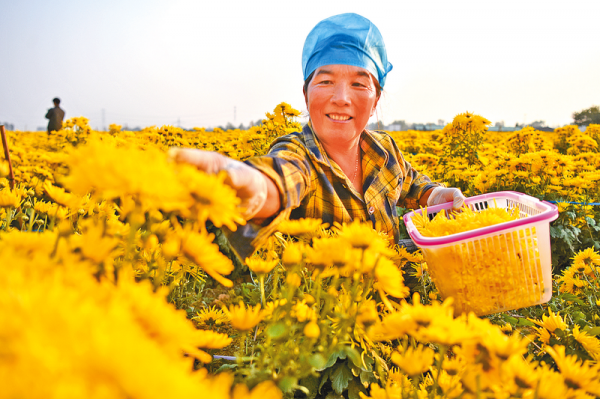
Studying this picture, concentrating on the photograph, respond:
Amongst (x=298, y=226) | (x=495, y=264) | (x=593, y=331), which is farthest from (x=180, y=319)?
(x=593, y=331)

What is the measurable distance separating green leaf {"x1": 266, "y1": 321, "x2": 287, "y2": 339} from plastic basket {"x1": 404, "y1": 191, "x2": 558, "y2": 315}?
2.34ft

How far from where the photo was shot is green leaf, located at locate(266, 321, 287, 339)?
2.67 feet

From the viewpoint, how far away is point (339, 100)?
1.93 m

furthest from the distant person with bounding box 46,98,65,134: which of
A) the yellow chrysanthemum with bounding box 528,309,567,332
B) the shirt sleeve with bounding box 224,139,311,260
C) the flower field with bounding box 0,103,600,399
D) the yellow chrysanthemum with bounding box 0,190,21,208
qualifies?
the yellow chrysanthemum with bounding box 528,309,567,332

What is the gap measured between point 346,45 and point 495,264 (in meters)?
1.27

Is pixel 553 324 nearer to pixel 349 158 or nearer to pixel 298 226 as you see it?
pixel 298 226

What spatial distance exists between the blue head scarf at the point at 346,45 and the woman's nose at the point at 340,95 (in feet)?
0.40

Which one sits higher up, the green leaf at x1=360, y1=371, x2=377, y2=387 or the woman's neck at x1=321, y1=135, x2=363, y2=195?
the woman's neck at x1=321, y1=135, x2=363, y2=195

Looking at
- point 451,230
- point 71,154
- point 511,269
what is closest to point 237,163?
point 71,154

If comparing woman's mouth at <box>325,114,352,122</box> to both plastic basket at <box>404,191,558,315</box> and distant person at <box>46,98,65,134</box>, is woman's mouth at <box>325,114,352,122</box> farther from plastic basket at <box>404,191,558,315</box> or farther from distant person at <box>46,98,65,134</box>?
distant person at <box>46,98,65,134</box>

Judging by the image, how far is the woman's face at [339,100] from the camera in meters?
1.96

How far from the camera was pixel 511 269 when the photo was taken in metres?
1.43

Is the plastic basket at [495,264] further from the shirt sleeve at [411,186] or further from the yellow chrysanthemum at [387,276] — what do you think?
the shirt sleeve at [411,186]

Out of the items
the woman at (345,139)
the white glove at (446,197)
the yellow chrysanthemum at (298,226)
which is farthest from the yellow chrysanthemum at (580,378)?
the white glove at (446,197)
